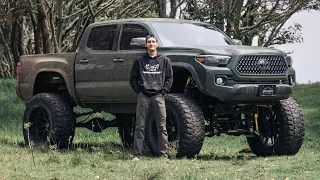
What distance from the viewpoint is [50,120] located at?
14.1 metres

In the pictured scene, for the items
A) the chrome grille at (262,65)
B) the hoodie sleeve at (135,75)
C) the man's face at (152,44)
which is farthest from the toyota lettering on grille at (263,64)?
the hoodie sleeve at (135,75)

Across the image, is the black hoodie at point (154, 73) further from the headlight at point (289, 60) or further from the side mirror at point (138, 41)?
the headlight at point (289, 60)

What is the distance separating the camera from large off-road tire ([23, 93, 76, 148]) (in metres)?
13.9

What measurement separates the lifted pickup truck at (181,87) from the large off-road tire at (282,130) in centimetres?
2

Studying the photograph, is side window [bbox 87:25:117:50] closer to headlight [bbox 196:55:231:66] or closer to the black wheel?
the black wheel

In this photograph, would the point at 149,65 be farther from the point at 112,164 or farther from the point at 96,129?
the point at 96,129

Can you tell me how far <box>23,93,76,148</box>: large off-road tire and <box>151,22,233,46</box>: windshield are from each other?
8.20 ft

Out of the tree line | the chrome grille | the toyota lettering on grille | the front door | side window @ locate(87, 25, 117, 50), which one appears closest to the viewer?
the chrome grille

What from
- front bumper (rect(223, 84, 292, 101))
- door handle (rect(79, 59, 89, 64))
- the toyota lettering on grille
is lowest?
front bumper (rect(223, 84, 292, 101))

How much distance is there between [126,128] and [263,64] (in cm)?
364

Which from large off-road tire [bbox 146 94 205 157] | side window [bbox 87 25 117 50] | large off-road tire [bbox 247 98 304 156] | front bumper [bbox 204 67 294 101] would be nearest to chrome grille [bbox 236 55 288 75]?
front bumper [bbox 204 67 294 101]

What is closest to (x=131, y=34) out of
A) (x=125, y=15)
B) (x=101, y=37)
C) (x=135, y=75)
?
(x=101, y=37)

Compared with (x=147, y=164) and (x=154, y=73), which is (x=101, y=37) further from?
(x=147, y=164)

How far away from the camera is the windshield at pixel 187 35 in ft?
41.2
